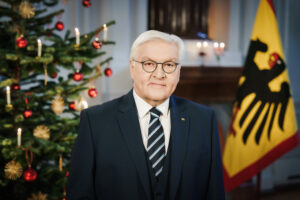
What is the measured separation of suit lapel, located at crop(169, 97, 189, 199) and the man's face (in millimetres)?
104

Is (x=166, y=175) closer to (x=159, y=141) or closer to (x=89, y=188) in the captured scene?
(x=159, y=141)

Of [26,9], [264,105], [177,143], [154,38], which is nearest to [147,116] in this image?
[177,143]

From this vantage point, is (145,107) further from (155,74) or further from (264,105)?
(264,105)

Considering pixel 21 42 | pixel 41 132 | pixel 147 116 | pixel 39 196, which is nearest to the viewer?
pixel 147 116

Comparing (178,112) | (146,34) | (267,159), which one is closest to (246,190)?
(267,159)

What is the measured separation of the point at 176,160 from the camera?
4.06 feet

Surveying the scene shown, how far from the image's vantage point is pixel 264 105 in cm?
311

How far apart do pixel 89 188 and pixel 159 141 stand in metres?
0.33

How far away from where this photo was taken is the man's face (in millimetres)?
1196

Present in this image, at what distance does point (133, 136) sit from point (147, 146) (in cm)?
7

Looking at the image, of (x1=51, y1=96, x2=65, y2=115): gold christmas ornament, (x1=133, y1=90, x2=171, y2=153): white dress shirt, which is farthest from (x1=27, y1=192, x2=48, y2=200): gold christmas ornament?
(x1=133, y1=90, x2=171, y2=153): white dress shirt

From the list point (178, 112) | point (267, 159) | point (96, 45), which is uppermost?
point (96, 45)

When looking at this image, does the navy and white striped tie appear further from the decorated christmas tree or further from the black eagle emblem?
the black eagle emblem

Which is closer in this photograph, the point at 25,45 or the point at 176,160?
the point at 176,160
